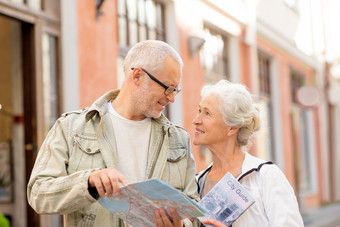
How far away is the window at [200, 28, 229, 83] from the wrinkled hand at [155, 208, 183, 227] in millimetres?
7224

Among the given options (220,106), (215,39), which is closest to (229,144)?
(220,106)

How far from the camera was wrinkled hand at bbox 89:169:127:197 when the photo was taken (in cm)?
222

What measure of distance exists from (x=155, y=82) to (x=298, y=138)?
1261 cm

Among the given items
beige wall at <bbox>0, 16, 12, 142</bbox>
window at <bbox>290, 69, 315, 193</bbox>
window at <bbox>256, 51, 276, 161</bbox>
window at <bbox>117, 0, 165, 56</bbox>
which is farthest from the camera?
window at <bbox>290, 69, 315, 193</bbox>

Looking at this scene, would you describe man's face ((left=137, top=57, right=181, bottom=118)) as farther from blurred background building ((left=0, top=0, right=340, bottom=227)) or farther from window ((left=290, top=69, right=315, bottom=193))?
window ((left=290, top=69, right=315, bottom=193))

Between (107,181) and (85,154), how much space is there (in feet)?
1.39

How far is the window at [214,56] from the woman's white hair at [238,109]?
6355mm

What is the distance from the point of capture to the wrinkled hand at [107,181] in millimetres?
2217

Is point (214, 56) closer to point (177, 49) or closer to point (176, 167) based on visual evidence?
point (177, 49)

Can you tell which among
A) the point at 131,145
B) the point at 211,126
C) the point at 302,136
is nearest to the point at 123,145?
the point at 131,145

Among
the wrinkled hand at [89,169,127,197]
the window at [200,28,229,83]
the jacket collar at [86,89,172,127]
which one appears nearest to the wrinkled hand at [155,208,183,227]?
the wrinkled hand at [89,169,127,197]

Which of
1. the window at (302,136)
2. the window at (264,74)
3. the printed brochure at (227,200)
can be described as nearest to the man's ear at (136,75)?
the printed brochure at (227,200)

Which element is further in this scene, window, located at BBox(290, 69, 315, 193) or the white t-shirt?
window, located at BBox(290, 69, 315, 193)

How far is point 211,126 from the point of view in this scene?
10.6ft
